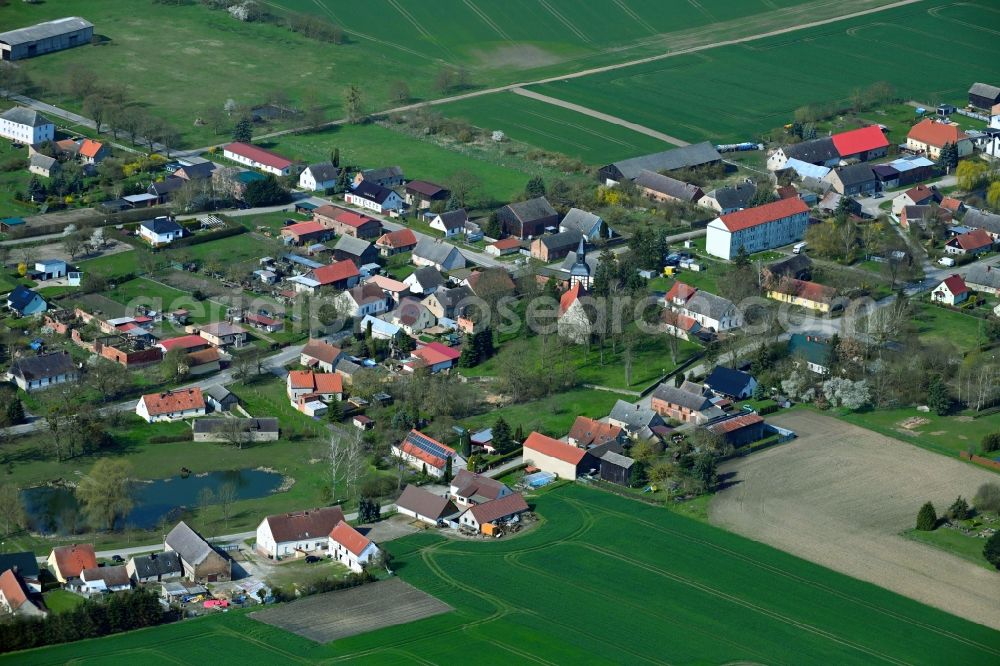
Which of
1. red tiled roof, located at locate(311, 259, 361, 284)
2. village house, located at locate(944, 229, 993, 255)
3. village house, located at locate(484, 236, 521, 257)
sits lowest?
red tiled roof, located at locate(311, 259, 361, 284)

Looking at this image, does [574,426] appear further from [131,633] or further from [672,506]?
[131,633]

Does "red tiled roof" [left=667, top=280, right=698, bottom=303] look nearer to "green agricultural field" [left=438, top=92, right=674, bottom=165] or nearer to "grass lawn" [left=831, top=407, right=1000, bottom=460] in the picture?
"grass lawn" [left=831, top=407, right=1000, bottom=460]

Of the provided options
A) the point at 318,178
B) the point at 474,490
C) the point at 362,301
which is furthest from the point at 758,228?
the point at 474,490

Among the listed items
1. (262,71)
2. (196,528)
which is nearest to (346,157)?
(262,71)

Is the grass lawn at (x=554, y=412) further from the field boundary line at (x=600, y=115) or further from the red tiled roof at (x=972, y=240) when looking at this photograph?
the field boundary line at (x=600, y=115)

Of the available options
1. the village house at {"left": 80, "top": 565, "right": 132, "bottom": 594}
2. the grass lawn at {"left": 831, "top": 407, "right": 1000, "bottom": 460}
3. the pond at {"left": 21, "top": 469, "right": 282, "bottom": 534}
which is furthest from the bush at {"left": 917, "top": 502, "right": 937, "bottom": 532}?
the village house at {"left": 80, "top": 565, "right": 132, "bottom": 594}

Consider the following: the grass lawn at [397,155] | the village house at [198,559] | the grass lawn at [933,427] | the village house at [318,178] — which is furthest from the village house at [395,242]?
the village house at [198,559]
